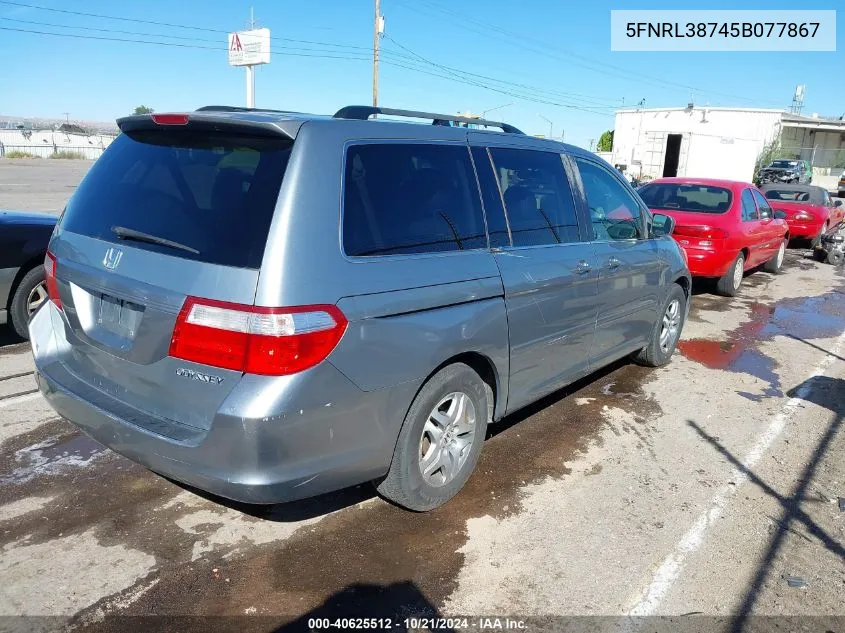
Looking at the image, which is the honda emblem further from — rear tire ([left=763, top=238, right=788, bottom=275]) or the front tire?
rear tire ([left=763, top=238, right=788, bottom=275])

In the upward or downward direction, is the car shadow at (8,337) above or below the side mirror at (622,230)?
below

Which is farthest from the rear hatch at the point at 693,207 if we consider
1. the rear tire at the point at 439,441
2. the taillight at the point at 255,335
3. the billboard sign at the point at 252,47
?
the billboard sign at the point at 252,47

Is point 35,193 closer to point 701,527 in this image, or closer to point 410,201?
point 410,201

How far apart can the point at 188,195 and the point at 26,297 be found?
3762mm

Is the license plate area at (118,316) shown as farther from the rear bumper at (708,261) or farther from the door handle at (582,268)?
the rear bumper at (708,261)

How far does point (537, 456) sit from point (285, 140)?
2.57 meters

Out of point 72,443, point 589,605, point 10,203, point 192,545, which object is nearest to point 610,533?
point 589,605

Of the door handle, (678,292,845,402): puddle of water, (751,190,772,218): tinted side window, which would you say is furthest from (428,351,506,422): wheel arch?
(751,190,772,218): tinted side window

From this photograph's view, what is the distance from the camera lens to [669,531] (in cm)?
341

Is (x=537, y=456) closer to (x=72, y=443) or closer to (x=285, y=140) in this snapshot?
(x=285, y=140)

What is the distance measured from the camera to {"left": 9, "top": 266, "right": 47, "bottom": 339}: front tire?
5.67m

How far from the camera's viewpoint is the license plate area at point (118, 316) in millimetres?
2770

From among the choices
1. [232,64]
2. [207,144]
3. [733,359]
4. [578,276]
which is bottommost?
[733,359]

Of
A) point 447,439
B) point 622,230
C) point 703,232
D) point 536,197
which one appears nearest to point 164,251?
point 447,439
